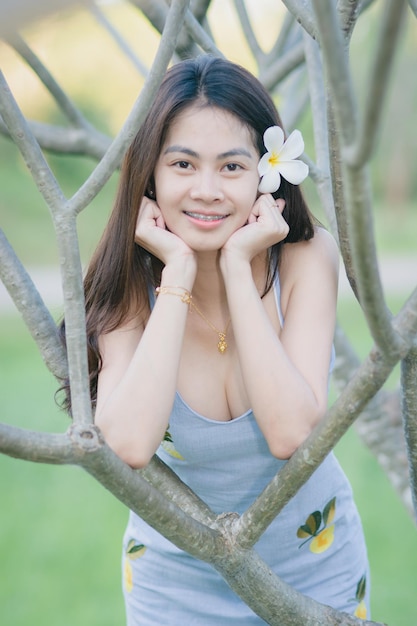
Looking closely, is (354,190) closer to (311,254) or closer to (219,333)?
(311,254)

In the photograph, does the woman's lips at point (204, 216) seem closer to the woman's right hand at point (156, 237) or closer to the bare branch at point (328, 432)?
the woman's right hand at point (156, 237)

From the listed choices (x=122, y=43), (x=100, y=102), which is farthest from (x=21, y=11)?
(x=100, y=102)

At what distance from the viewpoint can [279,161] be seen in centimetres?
Result: 176

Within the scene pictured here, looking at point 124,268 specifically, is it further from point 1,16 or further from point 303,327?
point 1,16

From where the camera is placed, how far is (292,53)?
100 inches

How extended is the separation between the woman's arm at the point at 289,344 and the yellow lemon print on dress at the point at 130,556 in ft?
1.89

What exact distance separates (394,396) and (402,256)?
12233mm

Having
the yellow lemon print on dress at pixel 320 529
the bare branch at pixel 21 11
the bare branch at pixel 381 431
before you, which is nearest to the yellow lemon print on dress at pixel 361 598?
the yellow lemon print on dress at pixel 320 529

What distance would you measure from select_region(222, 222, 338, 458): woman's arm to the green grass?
2575 millimetres

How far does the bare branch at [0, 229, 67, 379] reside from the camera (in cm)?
143

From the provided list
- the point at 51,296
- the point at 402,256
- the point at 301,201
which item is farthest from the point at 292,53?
the point at 402,256

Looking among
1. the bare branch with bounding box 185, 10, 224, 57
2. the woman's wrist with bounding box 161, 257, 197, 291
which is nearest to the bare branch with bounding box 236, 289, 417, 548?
the woman's wrist with bounding box 161, 257, 197, 291

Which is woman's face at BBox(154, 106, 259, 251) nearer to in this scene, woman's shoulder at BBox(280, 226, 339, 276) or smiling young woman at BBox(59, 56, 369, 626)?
smiling young woman at BBox(59, 56, 369, 626)

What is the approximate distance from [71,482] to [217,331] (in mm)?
4360
